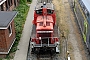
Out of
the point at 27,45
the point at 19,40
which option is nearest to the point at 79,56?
the point at 27,45

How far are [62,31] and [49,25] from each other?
15.9 feet

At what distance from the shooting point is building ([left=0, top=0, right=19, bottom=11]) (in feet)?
76.6

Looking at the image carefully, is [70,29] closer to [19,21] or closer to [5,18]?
[19,21]

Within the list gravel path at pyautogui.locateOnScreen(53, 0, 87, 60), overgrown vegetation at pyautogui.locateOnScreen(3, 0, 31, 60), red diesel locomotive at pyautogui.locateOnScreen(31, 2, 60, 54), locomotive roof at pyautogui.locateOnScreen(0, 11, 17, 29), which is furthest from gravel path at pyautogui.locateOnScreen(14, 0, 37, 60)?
gravel path at pyautogui.locateOnScreen(53, 0, 87, 60)

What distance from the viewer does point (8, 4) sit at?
25.8 meters

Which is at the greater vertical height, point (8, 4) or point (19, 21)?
point (8, 4)

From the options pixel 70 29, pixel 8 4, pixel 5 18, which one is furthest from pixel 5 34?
pixel 8 4

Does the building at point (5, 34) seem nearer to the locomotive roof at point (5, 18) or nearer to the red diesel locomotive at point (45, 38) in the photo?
the locomotive roof at point (5, 18)

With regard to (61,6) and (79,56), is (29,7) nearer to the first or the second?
(61,6)

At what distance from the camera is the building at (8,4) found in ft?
76.6

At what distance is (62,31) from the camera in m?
20.3

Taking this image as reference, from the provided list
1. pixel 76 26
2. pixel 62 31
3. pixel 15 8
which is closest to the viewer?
pixel 62 31

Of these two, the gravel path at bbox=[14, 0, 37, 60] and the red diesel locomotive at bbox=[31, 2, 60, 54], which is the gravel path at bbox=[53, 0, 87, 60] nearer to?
the red diesel locomotive at bbox=[31, 2, 60, 54]

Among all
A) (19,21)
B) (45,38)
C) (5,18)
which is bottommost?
(19,21)
